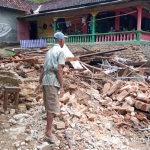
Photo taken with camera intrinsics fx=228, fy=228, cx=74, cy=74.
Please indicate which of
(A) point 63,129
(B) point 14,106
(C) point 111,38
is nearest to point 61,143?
(A) point 63,129

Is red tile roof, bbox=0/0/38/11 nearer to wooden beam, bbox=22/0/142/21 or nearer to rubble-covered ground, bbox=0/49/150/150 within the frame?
wooden beam, bbox=22/0/142/21

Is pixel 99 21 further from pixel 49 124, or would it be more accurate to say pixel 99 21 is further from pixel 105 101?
pixel 49 124

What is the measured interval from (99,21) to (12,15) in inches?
322

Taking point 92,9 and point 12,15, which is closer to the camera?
point 92,9

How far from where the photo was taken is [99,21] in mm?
16812

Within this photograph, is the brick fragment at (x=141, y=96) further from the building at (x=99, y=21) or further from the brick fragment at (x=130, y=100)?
the building at (x=99, y=21)

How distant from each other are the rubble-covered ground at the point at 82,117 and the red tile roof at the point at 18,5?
14.4 metres

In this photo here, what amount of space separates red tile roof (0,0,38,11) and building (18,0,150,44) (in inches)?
40.9

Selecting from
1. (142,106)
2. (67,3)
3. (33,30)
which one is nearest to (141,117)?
(142,106)

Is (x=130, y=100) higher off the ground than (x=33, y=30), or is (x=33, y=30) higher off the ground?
(x=33, y=30)

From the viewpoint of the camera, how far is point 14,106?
4.99 meters

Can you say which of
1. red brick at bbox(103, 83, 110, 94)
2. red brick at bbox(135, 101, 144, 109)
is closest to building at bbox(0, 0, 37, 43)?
red brick at bbox(103, 83, 110, 94)

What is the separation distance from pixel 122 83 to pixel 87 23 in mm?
12063

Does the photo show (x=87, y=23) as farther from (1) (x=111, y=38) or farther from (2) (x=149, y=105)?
(2) (x=149, y=105)
